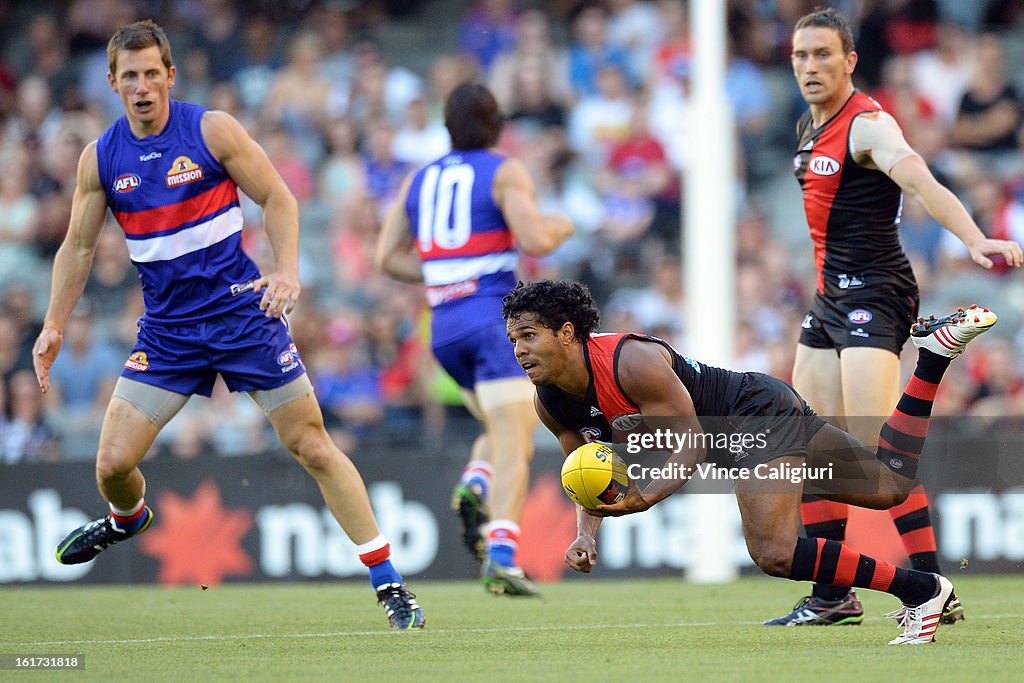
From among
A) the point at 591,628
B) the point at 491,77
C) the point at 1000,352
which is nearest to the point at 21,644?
the point at 591,628

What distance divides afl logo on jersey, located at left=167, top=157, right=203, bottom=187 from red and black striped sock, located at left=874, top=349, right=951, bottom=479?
3280mm

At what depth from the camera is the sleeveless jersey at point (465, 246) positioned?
892 cm

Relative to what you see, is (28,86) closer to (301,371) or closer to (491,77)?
(491,77)

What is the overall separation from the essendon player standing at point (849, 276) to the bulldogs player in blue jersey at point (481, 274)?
5.46 ft

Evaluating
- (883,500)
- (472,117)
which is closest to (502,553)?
(883,500)

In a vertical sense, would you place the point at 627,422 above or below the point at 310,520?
above

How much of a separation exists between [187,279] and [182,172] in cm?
49

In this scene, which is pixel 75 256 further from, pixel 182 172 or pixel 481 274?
pixel 481 274

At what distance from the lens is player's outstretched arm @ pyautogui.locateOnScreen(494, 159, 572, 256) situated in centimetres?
863

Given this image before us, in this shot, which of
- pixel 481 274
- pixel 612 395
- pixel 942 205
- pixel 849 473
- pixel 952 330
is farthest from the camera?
pixel 481 274

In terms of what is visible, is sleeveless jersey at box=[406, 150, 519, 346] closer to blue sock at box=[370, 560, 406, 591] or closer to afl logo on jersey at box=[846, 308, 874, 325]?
blue sock at box=[370, 560, 406, 591]

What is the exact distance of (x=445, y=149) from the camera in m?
15.2

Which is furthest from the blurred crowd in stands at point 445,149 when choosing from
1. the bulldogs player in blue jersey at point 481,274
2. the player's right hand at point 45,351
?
the player's right hand at point 45,351

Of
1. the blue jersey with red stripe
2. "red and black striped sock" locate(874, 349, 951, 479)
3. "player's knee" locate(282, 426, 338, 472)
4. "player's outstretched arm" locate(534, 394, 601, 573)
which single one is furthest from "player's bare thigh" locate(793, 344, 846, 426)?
the blue jersey with red stripe
